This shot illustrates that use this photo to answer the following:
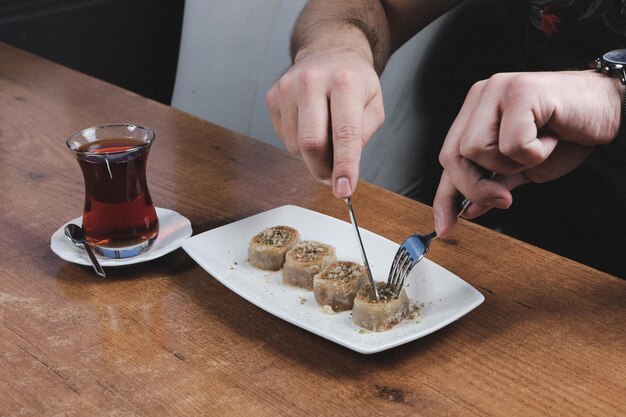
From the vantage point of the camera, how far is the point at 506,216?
1.83 metres

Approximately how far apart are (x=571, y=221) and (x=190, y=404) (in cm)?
105

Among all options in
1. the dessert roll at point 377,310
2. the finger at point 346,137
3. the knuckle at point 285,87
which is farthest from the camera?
the knuckle at point 285,87

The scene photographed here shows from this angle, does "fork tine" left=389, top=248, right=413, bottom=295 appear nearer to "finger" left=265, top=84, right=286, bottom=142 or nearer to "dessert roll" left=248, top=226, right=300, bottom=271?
"dessert roll" left=248, top=226, right=300, bottom=271

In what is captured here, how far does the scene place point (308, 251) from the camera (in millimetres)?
1062

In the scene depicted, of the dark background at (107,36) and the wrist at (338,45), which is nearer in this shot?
the wrist at (338,45)

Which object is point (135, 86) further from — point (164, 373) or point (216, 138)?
point (164, 373)

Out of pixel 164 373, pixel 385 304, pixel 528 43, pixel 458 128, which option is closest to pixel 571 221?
pixel 528 43

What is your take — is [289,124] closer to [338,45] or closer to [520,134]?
[338,45]

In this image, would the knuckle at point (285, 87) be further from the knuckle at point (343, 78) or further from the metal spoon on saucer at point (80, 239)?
the metal spoon on saucer at point (80, 239)

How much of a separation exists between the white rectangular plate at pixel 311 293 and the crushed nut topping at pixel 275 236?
1.4 inches

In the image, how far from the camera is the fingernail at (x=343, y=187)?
1.01 metres

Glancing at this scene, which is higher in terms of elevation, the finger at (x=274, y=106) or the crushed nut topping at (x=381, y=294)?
the finger at (x=274, y=106)

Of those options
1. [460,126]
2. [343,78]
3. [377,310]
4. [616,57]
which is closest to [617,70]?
[616,57]

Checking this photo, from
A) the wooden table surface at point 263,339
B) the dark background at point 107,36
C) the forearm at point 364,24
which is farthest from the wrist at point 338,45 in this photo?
the dark background at point 107,36
